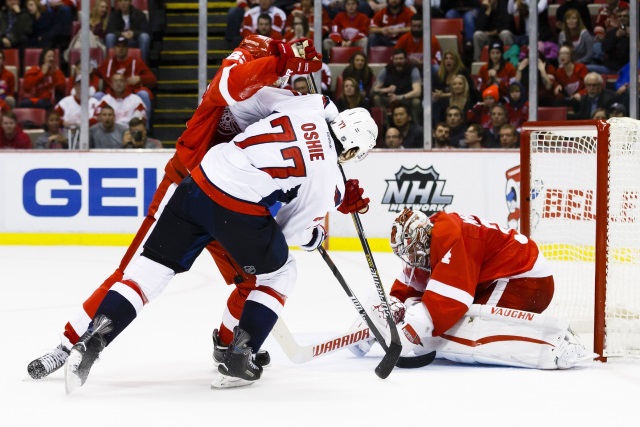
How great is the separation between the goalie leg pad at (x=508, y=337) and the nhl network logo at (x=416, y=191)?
13.0 ft

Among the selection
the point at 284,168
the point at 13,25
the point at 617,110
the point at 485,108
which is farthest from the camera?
the point at 13,25

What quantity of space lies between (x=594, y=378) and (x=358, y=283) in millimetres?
2579

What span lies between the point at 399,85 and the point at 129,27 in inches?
88.7

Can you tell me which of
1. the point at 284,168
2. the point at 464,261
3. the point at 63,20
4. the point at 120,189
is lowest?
the point at 120,189

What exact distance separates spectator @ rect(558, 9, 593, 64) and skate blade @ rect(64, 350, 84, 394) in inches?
224

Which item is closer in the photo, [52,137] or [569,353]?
[569,353]

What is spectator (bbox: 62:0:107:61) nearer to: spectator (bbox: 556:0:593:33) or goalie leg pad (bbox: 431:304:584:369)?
spectator (bbox: 556:0:593:33)

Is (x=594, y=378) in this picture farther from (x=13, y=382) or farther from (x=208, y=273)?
(x=208, y=273)

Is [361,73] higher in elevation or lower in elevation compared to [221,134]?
higher

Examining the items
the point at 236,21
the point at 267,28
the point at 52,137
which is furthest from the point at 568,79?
the point at 52,137

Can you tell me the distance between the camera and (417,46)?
315 inches

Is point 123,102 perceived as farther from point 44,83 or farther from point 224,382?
point 224,382

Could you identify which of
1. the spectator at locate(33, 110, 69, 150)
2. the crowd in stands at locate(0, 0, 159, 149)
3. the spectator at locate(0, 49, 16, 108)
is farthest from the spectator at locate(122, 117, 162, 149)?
the spectator at locate(0, 49, 16, 108)

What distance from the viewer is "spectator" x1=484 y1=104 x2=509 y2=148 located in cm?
778
